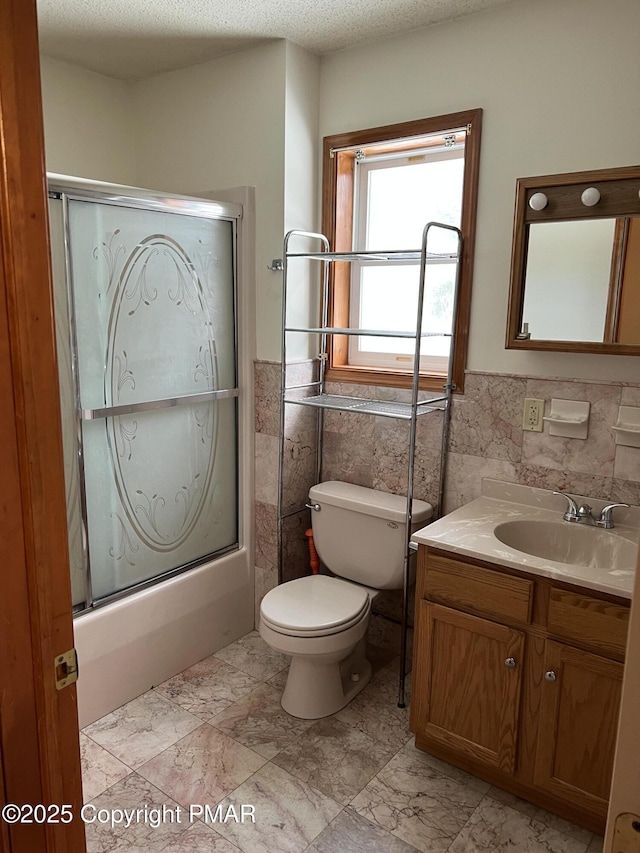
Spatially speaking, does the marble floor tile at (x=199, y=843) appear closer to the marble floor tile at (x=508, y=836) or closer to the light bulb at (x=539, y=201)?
the marble floor tile at (x=508, y=836)

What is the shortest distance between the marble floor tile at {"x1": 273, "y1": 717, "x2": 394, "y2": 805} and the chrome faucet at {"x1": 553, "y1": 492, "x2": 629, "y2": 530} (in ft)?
3.30

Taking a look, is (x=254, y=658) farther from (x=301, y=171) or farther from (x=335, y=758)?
(x=301, y=171)

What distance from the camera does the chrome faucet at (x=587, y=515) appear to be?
2.06 metres

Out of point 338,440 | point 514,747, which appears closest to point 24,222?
point 514,747

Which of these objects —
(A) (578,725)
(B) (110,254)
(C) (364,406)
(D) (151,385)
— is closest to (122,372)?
(D) (151,385)

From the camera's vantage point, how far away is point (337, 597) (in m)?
2.40

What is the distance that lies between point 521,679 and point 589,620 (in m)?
0.29

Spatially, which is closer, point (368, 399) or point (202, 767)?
Answer: point (202, 767)

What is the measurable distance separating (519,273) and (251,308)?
3.71 feet

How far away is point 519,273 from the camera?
2.13 meters

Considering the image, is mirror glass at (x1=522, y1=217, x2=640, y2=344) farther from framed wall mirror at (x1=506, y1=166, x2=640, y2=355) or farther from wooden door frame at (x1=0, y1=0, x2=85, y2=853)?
wooden door frame at (x1=0, y1=0, x2=85, y2=853)

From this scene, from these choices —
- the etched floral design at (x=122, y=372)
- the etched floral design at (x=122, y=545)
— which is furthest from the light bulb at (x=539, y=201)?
the etched floral design at (x=122, y=545)

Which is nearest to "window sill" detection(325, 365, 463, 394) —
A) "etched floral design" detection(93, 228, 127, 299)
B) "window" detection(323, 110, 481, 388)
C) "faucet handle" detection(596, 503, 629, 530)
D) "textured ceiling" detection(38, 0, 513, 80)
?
"window" detection(323, 110, 481, 388)

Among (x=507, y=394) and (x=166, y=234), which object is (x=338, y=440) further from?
(x=166, y=234)
